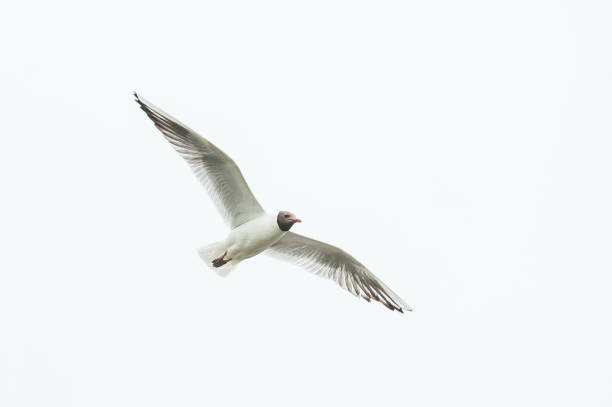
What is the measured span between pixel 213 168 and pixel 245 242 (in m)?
0.80

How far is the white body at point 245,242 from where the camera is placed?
10.6m

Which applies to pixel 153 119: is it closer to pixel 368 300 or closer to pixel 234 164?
pixel 234 164

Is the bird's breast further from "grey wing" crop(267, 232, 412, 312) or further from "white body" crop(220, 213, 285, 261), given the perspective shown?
"grey wing" crop(267, 232, 412, 312)

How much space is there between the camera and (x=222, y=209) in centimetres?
1066

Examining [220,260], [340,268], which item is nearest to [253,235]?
[220,260]

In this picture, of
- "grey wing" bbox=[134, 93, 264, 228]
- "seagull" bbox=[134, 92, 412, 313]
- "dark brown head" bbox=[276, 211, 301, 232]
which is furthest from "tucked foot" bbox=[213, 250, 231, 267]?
"dark brown head" bbox=[276, 211, 301, 232]

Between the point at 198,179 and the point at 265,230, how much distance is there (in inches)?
32.4

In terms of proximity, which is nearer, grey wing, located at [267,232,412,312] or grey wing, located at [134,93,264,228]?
grey wing, located at [134,93,264,228]

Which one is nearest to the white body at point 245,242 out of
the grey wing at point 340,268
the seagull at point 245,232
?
the seagull at point 245,232

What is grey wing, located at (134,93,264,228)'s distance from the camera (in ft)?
33.3

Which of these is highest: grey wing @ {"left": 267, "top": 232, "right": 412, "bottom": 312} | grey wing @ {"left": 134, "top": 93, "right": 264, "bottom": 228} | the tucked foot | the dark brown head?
grey wing @ {"left": 134, "top": 93, "right": 264, "bottom": 228}

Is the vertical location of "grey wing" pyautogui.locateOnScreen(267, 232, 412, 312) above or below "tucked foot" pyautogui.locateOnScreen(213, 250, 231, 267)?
below

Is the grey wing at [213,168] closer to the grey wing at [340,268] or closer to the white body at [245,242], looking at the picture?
the white body at [245,242]

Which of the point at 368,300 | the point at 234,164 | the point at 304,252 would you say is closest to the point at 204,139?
the point at 234,164
